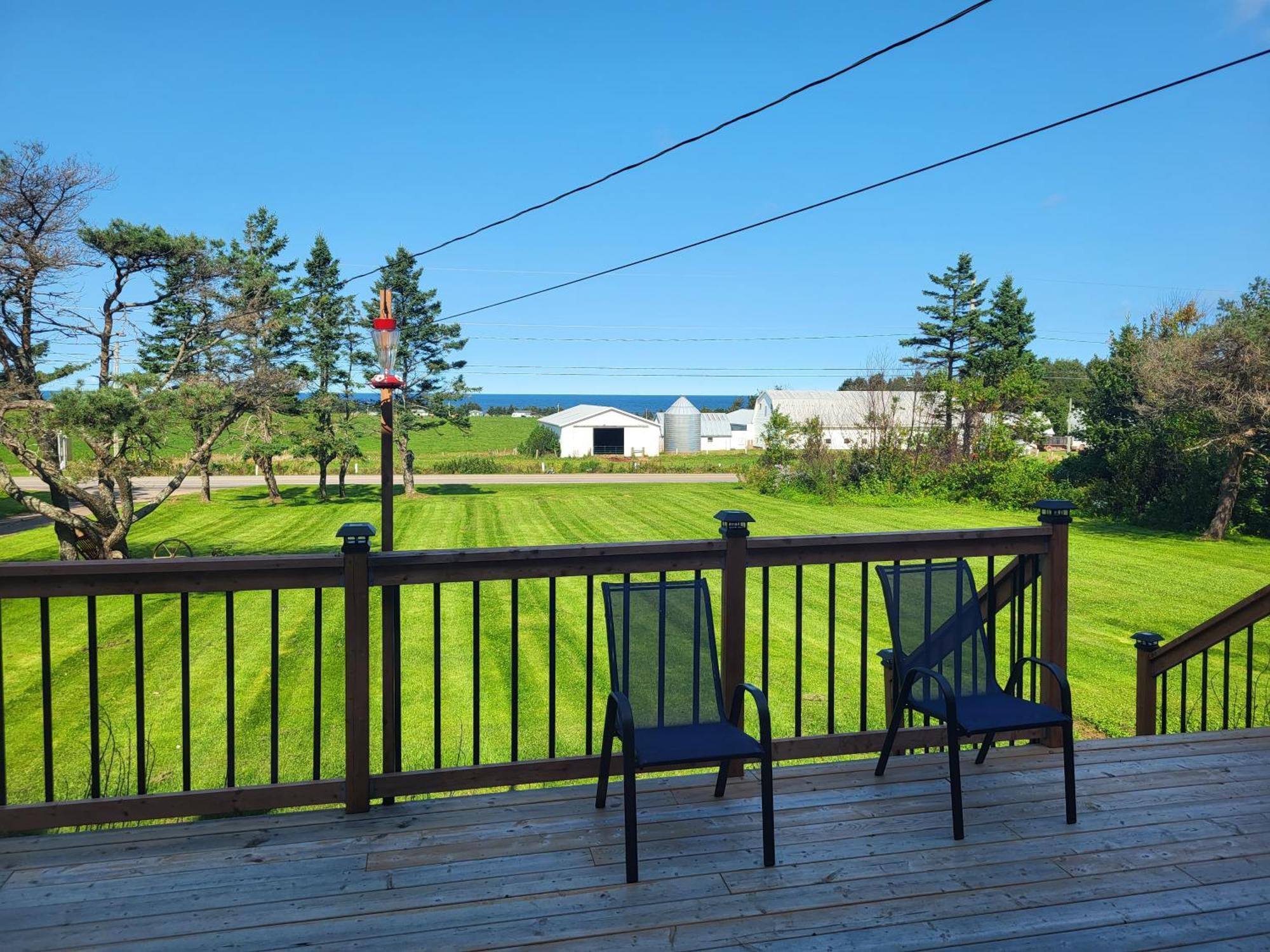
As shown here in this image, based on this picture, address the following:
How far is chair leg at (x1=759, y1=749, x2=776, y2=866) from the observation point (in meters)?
2.43

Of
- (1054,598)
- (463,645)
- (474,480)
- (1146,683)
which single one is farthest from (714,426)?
(1054,598)

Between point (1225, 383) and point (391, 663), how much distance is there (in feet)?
54.8

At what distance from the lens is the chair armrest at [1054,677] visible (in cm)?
279

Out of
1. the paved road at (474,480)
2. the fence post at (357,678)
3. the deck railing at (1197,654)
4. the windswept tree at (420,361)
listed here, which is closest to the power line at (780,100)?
the deck railing at (1197,654)

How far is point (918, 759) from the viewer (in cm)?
325

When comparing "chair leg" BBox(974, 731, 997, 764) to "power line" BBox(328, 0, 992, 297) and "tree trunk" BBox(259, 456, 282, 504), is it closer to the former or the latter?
"power line" BBox(328, 0, 992, 297)

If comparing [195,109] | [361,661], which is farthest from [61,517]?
[195,109]

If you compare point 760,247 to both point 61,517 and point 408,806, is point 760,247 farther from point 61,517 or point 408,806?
point 408,806

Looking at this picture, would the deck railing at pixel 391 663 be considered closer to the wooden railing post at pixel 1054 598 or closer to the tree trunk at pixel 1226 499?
the wooden railing post at pixel 1054 598

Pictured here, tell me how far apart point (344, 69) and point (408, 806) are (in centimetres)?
3268

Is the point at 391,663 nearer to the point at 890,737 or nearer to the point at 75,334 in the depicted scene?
the point at 890,737

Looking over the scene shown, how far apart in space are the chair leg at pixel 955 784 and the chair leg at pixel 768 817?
1.84 feet

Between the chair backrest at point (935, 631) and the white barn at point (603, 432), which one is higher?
the white barn at point (603, 432)

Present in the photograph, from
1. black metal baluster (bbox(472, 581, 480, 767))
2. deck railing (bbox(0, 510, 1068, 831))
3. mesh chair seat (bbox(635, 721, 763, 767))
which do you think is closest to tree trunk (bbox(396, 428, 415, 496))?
deck railing (bbox(0, 510, 1068, 831))
